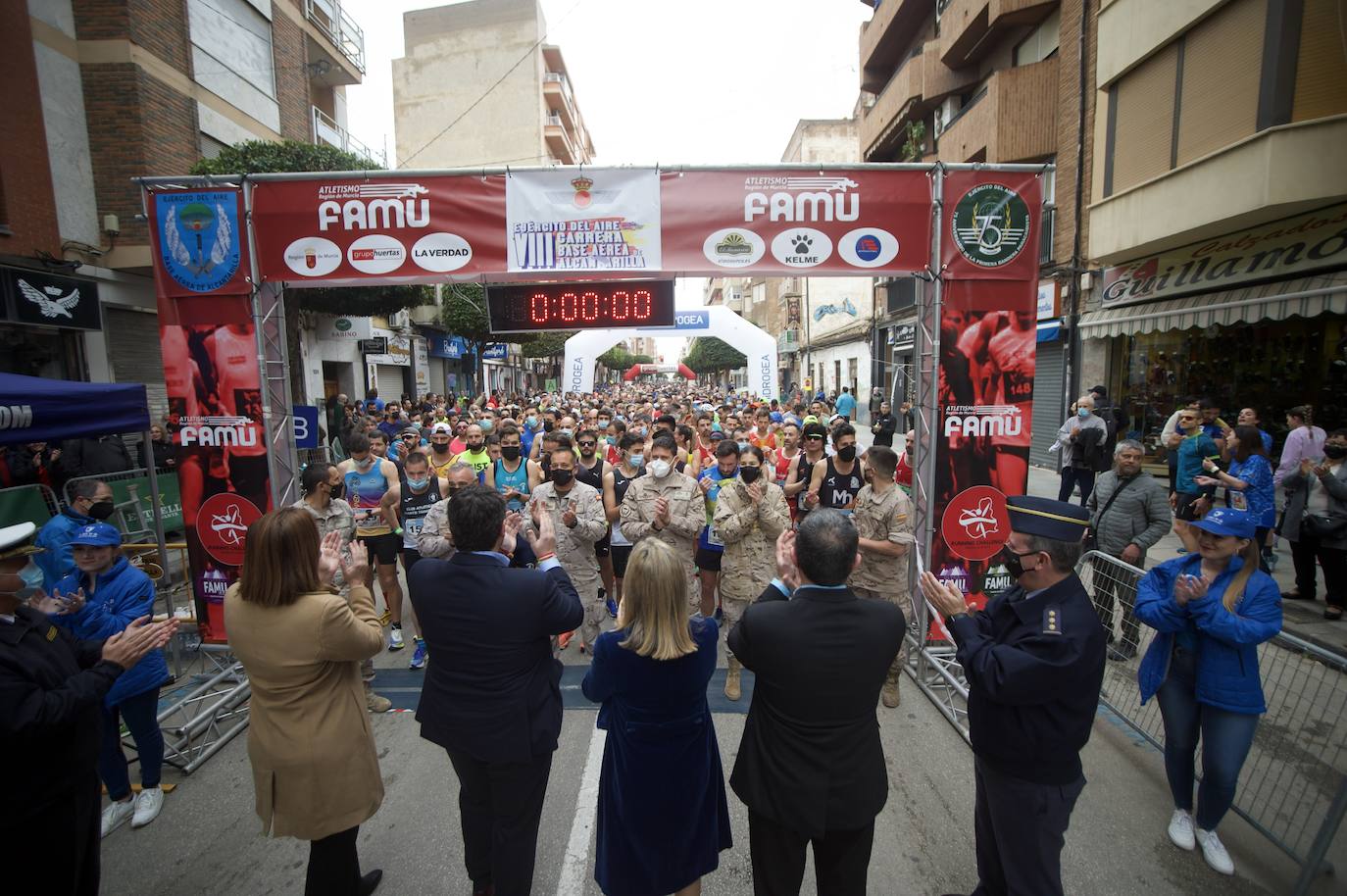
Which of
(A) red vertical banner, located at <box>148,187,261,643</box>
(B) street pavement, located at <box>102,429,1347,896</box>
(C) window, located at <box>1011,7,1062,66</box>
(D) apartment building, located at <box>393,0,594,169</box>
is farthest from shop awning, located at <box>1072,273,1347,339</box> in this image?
(D) apartment building, located at <box>393,0,594,169</box>

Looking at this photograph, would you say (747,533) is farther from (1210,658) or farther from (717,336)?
(717,336)

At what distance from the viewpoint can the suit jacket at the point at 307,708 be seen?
2477 millimetres

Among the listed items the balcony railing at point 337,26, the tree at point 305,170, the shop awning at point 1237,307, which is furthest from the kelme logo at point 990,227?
the balcony railing at point 337,26

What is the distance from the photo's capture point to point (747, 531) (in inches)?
191

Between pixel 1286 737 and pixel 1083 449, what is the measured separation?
5.56 metres

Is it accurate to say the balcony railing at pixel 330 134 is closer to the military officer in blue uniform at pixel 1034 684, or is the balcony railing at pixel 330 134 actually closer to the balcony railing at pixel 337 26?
the balcony railing at pixel 337 26

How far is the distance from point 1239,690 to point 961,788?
156 cm

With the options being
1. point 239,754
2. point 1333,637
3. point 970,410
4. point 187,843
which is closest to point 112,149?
point 239,754

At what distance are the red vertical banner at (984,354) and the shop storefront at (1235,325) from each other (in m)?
6.14

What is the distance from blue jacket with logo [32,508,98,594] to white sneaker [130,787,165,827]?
163 centimetres

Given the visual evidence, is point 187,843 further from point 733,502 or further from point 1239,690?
point 1239,690

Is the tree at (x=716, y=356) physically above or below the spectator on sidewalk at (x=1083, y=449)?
above

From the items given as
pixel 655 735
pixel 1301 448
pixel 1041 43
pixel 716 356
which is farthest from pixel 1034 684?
pixel 716 356

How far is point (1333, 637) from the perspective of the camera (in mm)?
5645
